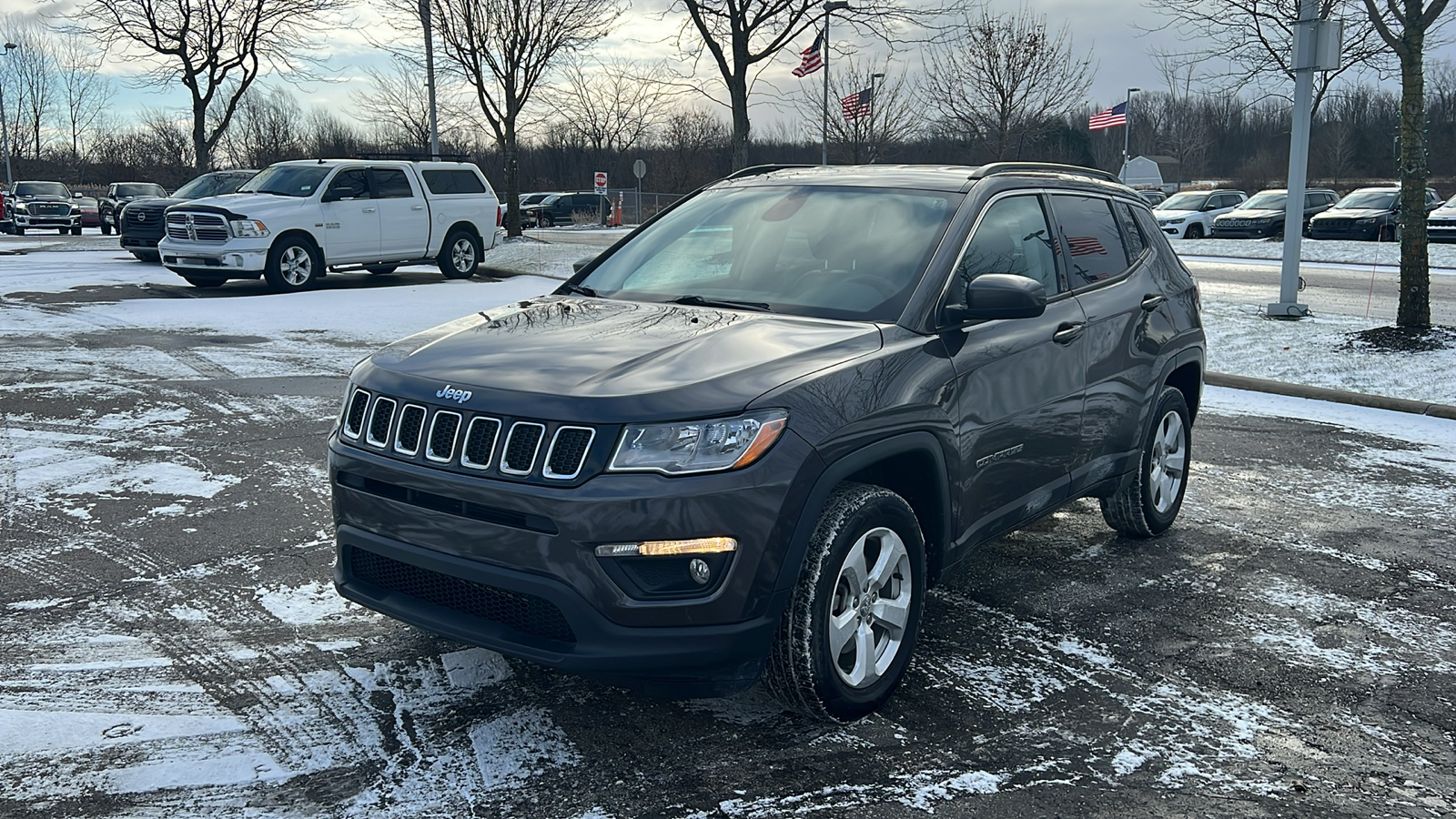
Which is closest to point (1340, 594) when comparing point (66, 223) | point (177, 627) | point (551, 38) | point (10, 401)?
point (177, 627)

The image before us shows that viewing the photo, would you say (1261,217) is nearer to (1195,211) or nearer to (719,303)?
(1195,211)

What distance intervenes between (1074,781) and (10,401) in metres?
7.97

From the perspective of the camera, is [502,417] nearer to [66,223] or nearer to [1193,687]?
[1193,687]

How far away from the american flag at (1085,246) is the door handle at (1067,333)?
41 centimetres

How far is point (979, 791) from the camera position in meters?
3.21

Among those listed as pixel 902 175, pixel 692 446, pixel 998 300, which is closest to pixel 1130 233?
pixel 902 175

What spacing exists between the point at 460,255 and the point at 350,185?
93.8 inches

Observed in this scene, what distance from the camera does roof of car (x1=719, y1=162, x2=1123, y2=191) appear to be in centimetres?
456

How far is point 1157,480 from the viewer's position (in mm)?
5664

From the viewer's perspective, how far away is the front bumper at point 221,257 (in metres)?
15.9

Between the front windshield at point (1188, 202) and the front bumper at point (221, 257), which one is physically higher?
the front windshield at point (1188, 202)

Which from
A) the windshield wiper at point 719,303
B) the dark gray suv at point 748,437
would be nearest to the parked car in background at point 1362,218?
the dark gray suv at point 748,437

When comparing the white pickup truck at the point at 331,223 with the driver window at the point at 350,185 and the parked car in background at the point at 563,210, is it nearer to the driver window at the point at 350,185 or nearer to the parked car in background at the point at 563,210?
the driver window at the point at 350,185

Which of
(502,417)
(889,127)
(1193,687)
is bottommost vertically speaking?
(1193,687)
